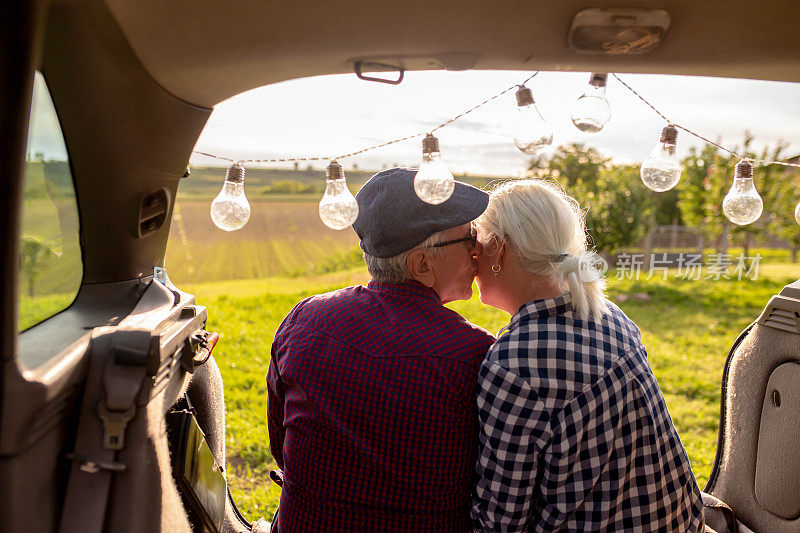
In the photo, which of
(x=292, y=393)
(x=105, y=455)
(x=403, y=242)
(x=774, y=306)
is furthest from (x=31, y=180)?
(x=774, y=306)

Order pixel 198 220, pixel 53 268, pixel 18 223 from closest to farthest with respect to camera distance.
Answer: pixel 18 223 < pixel 53 268 < pixel 198 220

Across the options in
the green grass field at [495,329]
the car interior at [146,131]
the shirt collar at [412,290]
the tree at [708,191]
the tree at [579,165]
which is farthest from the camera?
the tree at [708,191]

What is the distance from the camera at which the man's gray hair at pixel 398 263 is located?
1.66 meters

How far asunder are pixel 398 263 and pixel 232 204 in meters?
0.60

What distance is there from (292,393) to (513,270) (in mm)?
712

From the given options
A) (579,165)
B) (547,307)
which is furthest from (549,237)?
(579,165)

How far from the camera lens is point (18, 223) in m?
1.05

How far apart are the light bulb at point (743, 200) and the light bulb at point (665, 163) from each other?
0.22 m

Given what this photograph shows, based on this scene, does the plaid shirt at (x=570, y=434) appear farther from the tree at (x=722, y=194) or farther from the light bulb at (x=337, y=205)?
the tree at (x=722, y=194)

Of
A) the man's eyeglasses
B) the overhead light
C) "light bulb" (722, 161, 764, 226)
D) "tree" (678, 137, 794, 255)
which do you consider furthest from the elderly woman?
"tree" (678, 137, 794, 255)

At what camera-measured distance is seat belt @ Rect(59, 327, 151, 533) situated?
4.18 feet

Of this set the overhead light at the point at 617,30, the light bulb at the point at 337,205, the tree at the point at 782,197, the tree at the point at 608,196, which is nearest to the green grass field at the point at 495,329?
the tree at the point at 608,196

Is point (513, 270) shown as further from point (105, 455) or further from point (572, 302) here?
point (105, 455)

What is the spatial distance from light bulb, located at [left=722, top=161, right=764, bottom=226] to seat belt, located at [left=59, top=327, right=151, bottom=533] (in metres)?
1.84
